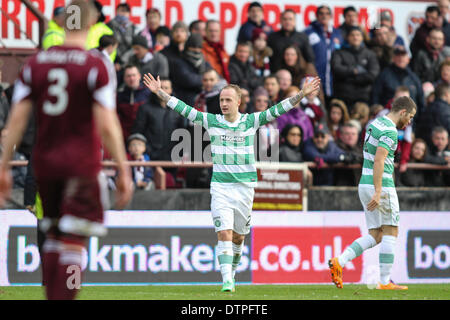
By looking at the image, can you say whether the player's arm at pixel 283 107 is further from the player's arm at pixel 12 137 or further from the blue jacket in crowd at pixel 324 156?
the player's arm at pixel 12 137

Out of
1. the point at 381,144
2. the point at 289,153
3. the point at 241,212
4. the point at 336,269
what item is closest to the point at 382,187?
the point at 381,144

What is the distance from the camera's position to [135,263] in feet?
48.9

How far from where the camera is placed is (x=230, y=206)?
1161cm

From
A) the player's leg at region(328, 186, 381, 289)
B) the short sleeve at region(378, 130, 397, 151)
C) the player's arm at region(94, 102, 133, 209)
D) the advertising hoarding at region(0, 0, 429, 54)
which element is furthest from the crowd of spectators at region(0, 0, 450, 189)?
the player's arm at region(94, 102, 133, 209)

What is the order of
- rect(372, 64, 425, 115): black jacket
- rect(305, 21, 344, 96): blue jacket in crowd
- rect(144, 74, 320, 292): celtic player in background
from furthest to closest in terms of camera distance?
rect(305, 21, 344, 96): blue jacket in crowd, rect(372, 64, 425, 115): black jacket, rect(144, 74, 320, 292): celtic player in background

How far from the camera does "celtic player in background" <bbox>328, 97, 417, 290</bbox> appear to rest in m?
11.8

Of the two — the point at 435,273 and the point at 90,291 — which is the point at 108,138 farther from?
the point at 435,273

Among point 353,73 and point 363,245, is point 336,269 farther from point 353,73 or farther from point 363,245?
point 353,73

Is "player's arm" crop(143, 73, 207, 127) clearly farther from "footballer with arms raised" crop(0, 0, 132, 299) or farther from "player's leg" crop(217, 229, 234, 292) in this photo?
"footballer with arms raised" crop(0, 0, 132, 299)

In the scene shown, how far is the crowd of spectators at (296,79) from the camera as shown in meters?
15.9

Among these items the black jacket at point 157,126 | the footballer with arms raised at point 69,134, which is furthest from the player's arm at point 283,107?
the footballer with arms raised at point 69,134

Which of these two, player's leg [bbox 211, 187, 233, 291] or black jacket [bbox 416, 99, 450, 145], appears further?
black jacket [bbox 416, 99, 450, 145]

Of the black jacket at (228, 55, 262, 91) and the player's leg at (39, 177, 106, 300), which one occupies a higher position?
the black jacket at (228, 55, 262, 91)

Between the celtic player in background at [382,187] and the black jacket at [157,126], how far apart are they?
14.4ft
